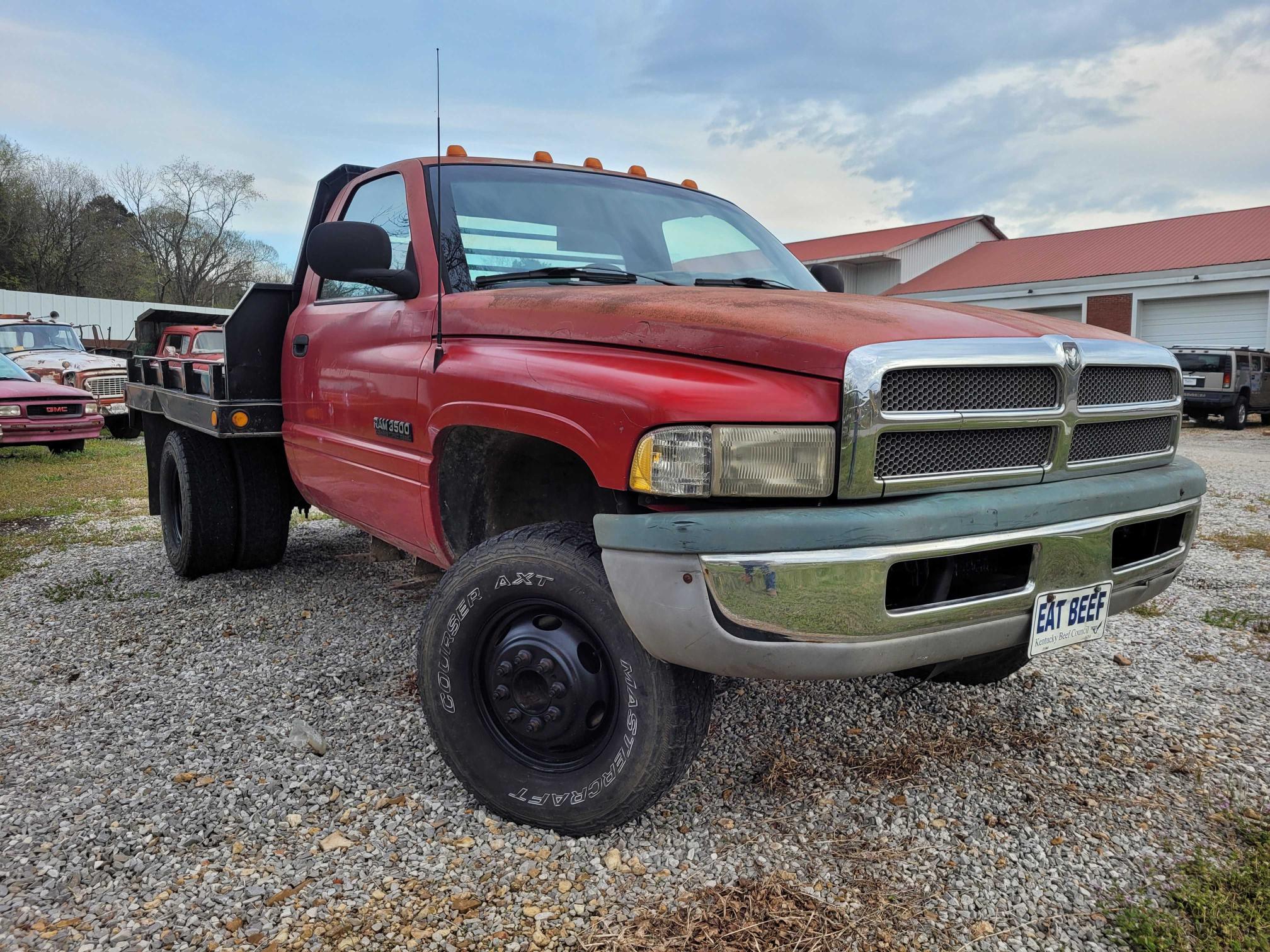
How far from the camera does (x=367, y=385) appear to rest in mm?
3336

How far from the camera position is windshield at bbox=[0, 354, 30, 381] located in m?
12.3

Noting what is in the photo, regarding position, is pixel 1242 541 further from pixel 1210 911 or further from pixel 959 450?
pixel 959 450

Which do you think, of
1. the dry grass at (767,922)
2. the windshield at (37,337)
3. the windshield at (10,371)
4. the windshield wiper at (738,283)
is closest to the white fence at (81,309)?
the windshield at (37,337)

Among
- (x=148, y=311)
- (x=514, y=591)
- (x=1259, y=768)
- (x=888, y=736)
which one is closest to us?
(x=514, y=591)

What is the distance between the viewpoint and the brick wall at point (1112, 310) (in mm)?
24031

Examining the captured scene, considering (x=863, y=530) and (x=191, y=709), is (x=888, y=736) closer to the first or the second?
(x=863, y=530)

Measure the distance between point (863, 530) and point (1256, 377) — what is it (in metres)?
20.6

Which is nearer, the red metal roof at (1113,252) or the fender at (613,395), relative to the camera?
the fender at (613,395)

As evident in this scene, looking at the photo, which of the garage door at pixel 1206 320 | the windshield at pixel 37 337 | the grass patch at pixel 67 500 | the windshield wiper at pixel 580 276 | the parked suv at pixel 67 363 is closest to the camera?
the windshield wiper at pixel 580 276

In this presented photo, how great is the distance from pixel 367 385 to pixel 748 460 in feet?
5.99

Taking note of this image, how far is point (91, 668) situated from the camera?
12.6ft

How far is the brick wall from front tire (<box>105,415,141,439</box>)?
22.4m

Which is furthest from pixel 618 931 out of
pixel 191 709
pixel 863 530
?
pixel 191 709

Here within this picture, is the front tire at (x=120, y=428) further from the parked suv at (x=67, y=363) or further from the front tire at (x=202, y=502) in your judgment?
the front tire at (x=202, y=502)
